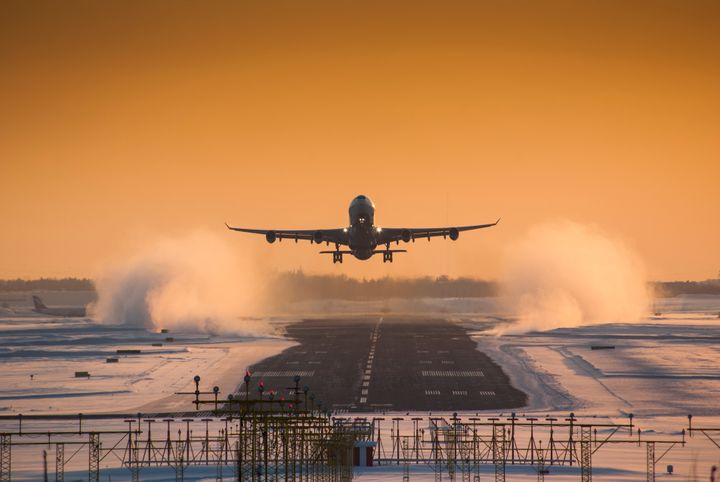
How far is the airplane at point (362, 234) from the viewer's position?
13188 centimetres

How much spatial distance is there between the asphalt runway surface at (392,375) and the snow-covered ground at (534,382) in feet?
11.8

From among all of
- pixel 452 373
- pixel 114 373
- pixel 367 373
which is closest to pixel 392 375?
pixel 367 373

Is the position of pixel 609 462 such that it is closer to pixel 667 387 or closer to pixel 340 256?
pixel 667 387

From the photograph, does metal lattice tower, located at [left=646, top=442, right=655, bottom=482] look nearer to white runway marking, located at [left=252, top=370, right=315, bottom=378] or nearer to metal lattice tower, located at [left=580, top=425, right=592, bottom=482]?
metal lattice tower, located at [left=580, top=425, right=592, bottom=482]

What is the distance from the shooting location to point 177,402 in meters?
117

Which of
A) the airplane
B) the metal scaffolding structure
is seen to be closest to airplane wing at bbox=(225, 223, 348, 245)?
the airplane

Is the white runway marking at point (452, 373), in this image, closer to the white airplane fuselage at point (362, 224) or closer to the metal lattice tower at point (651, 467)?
the white airplane fuselage at point (362, 224)

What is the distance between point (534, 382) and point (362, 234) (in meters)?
27.1

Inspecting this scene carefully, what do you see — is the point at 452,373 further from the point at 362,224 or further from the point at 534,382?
the point at 362,224

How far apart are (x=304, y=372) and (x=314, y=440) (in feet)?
216

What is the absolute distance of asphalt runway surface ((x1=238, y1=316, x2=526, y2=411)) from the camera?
118 meters

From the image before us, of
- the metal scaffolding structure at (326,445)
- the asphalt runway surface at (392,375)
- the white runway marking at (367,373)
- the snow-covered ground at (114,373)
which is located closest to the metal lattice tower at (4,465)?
the metal scaffolding structure at (326,445)

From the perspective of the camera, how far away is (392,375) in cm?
14025

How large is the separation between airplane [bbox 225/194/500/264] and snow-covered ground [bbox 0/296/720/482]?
19.4m
